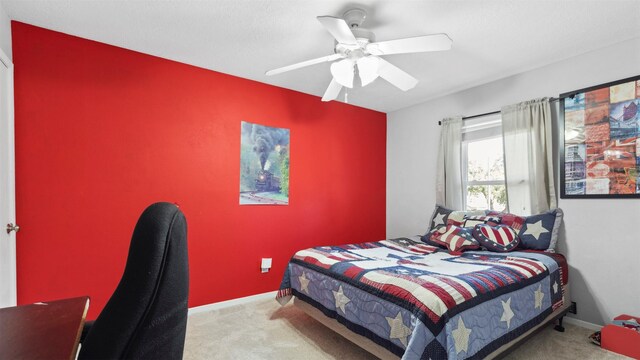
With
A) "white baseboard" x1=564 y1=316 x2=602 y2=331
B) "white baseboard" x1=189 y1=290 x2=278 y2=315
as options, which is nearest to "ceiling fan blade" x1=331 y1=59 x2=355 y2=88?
"white baseboard" x1=189 y1=290 x2=278 y2=315

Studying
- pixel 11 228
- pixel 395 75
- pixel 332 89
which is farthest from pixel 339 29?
pixel 11 228

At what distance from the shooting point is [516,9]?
2062 mm

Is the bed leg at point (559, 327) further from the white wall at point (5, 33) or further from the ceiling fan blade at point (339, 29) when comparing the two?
the white wall at point (5, 33)

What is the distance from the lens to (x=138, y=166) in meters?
2.68

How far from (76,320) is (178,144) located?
222 cm

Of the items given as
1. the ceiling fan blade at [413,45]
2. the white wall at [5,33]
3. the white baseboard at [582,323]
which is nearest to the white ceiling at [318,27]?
the white wall at [5,33]

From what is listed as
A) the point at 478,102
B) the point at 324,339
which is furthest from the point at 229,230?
the point at 478,102

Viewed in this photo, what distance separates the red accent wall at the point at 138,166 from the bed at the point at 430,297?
2.95 feet

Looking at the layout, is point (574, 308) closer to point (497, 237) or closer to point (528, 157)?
point (497, 237)

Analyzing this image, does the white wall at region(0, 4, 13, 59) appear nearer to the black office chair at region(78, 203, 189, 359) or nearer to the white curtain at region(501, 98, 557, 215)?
the black office chair at region(78, 203, 189, 359)

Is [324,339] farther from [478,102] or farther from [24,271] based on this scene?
[478,102]

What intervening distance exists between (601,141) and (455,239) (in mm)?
1473

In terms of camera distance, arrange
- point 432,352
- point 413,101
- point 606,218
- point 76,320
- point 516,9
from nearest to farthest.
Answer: point 76,320
point 432,352
point 516,9
point 606,218
point 413,101

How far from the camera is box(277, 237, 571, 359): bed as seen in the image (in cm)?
158
